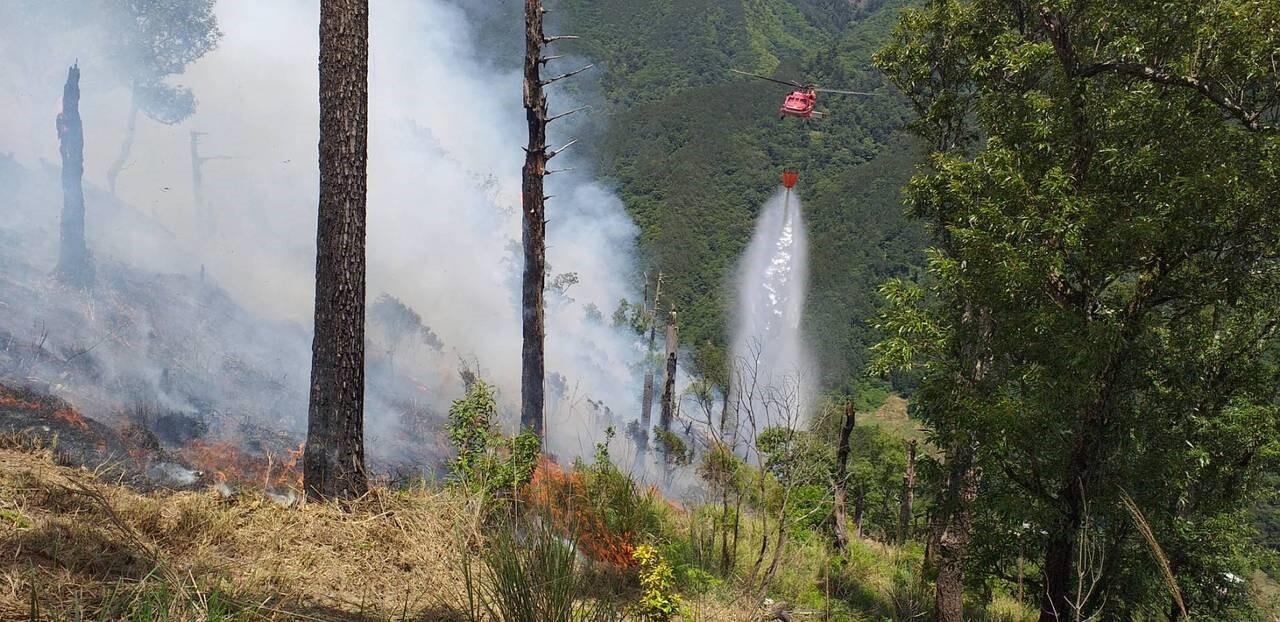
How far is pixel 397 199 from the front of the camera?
127 ft

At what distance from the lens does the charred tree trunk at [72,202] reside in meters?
19.3

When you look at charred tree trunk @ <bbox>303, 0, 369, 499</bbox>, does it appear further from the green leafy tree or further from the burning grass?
the green leafy tree

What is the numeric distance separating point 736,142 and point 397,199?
52288 mm

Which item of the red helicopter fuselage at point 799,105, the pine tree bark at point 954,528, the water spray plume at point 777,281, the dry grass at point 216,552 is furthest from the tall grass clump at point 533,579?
the water spray plume at point 777,281

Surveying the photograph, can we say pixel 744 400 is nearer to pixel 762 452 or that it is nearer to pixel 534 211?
pixel 762 452

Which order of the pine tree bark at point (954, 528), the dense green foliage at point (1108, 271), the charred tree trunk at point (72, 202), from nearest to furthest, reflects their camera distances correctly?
the dense green foliage at point (1108, 271)
the pine tree bark at point (954, 528)
the charred tree trunk at point (72, 202)

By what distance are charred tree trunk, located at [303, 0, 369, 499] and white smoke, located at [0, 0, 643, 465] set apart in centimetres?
1163

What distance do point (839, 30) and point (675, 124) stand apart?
32.6 meters

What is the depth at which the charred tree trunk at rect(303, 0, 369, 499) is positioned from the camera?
5.45 m

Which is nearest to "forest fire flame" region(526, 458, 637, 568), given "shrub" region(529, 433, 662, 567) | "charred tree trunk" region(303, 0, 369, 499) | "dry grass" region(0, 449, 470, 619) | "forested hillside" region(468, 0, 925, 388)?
"shrub" region(529, 433, 662, 567)

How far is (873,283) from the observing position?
6838 cm

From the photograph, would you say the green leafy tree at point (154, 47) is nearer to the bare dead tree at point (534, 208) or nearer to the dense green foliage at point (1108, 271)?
the bare dead tree at point (534, 208)

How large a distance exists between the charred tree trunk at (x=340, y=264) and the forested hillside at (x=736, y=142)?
181ft

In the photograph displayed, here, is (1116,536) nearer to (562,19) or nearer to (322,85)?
(322,85)
